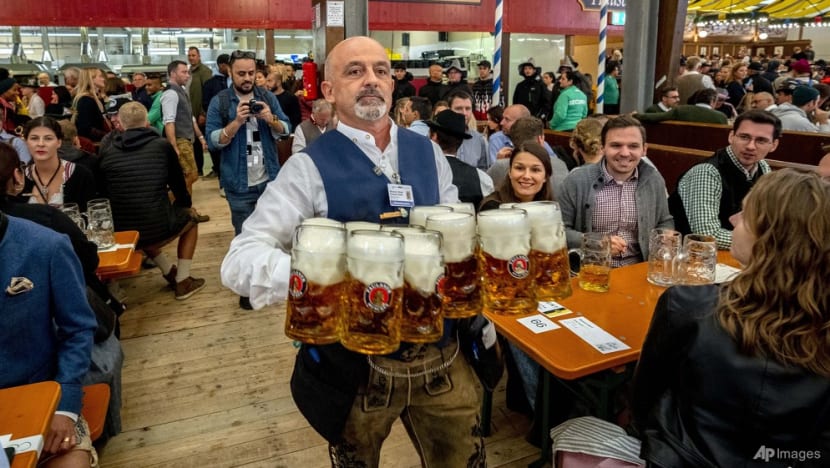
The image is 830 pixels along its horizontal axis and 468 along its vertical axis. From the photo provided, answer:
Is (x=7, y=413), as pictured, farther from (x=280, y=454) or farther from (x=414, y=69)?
(x=414, y=69)

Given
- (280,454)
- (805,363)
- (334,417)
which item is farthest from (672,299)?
(280,454)

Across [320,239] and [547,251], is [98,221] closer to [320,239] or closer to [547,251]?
[320,239]

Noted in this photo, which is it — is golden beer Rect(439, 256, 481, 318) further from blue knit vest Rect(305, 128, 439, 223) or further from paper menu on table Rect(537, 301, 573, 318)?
paper menu on table Rect(537, 301, 573, 318)

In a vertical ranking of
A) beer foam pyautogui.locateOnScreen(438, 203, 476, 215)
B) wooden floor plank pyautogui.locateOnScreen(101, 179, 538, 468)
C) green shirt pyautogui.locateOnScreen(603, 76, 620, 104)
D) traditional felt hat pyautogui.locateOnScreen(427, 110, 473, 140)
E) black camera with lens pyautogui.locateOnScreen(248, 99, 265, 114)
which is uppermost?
green shirt pyautogui.locateOnScreen(603, 76, 620, 104)

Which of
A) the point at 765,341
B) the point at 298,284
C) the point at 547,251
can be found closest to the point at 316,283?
the point at 298,284

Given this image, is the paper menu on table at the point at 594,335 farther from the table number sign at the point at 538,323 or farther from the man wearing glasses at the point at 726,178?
the man wearing glasses at the point at 726,178

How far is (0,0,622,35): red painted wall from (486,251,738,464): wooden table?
31.9ft

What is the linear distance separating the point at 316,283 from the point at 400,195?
14.4 inches

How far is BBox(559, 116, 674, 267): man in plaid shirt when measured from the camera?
8.47 ft

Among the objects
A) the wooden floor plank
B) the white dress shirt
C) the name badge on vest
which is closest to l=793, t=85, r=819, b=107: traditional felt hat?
the wooden floor plank

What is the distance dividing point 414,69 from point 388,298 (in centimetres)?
1143

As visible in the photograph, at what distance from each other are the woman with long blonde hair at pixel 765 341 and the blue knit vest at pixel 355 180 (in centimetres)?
63

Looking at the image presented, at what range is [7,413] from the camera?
1.38 meters

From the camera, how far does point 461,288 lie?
1125 mm
